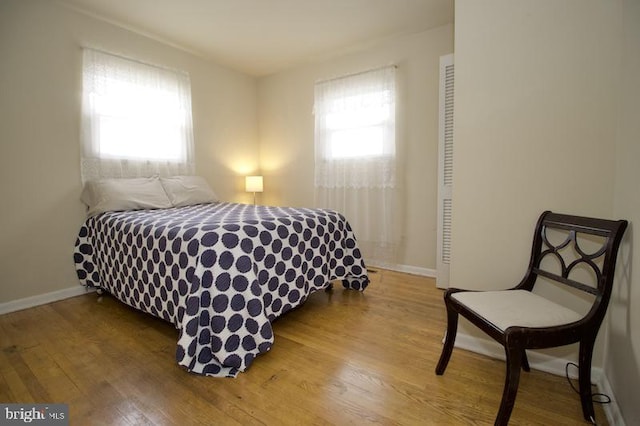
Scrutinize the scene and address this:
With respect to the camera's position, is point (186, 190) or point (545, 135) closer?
point (545, 135)

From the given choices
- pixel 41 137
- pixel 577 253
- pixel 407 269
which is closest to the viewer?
pixel 577 253

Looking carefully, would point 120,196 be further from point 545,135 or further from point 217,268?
point 545,135

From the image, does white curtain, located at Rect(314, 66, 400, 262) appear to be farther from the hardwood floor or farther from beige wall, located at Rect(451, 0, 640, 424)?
beige wall, located at Rect(451, 0, 640, 424)

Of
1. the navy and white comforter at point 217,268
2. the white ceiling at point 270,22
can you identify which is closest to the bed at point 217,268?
the navy and white comforter at point 217,268

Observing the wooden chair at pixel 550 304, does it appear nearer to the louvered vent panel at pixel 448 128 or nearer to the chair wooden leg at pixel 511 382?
the chair wooden leg at pixel 511 382

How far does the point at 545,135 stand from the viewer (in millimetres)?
1555

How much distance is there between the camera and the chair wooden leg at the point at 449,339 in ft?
4.99

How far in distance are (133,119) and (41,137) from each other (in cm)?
76

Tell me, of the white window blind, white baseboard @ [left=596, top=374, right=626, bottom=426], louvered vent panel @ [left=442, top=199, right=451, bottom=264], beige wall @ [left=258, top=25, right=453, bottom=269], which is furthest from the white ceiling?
white baseboard @ [left=596, top=374, right=626, bottom=426]

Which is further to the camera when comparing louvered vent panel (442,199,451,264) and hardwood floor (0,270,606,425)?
louvered vent panel (442,199,451,264)

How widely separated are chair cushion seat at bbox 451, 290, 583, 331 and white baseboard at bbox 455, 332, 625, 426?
41 cm

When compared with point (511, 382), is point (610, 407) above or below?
below

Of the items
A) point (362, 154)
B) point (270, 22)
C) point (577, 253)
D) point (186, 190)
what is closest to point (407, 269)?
point (362, 154)

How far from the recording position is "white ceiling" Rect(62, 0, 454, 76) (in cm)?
270
